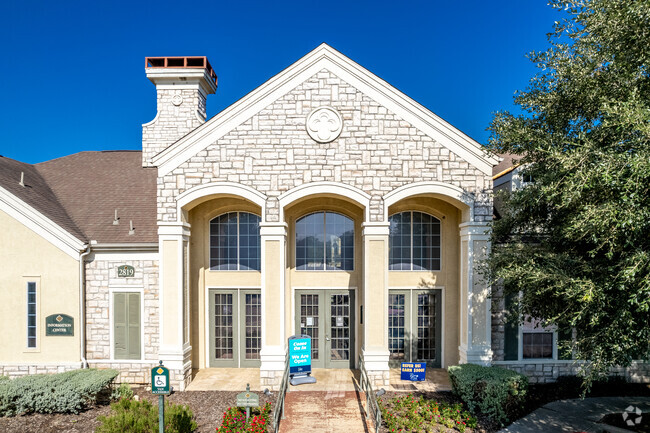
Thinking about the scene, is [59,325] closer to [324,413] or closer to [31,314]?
[31,314]

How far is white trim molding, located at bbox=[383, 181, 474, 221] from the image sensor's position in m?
9.83

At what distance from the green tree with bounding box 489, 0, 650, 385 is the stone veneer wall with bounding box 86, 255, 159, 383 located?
9.31 meters

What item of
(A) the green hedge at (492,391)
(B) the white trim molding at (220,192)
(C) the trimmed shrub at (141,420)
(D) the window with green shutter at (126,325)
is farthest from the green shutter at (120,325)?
(A) the green hedge at (492,391)

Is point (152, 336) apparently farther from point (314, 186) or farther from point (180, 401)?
point (314, 186)

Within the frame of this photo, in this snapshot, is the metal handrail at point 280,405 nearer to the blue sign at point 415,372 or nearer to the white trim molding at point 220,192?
the blue sign at point 415,372

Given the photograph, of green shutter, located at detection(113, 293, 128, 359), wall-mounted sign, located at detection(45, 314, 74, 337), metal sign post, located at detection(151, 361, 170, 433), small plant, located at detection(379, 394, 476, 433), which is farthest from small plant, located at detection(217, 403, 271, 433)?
wall-mounted sign, located at detection(45, 314, 74, 337)

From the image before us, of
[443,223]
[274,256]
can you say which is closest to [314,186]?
[274,256]

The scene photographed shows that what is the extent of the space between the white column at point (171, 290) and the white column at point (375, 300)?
513 centimetres

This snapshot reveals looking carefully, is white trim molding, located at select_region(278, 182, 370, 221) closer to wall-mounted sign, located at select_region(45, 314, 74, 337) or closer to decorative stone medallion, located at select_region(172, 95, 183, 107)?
wall-mounted sign, located at select_region(45, 314, 74, 337)

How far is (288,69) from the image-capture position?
9.80 meters

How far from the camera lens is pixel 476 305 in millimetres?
9922

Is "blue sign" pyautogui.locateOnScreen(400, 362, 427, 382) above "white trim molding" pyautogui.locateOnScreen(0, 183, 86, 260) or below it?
below

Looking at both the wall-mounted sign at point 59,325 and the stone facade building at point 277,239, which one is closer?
the stone facade building at point 277,239

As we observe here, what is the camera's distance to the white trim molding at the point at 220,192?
32.4ft
